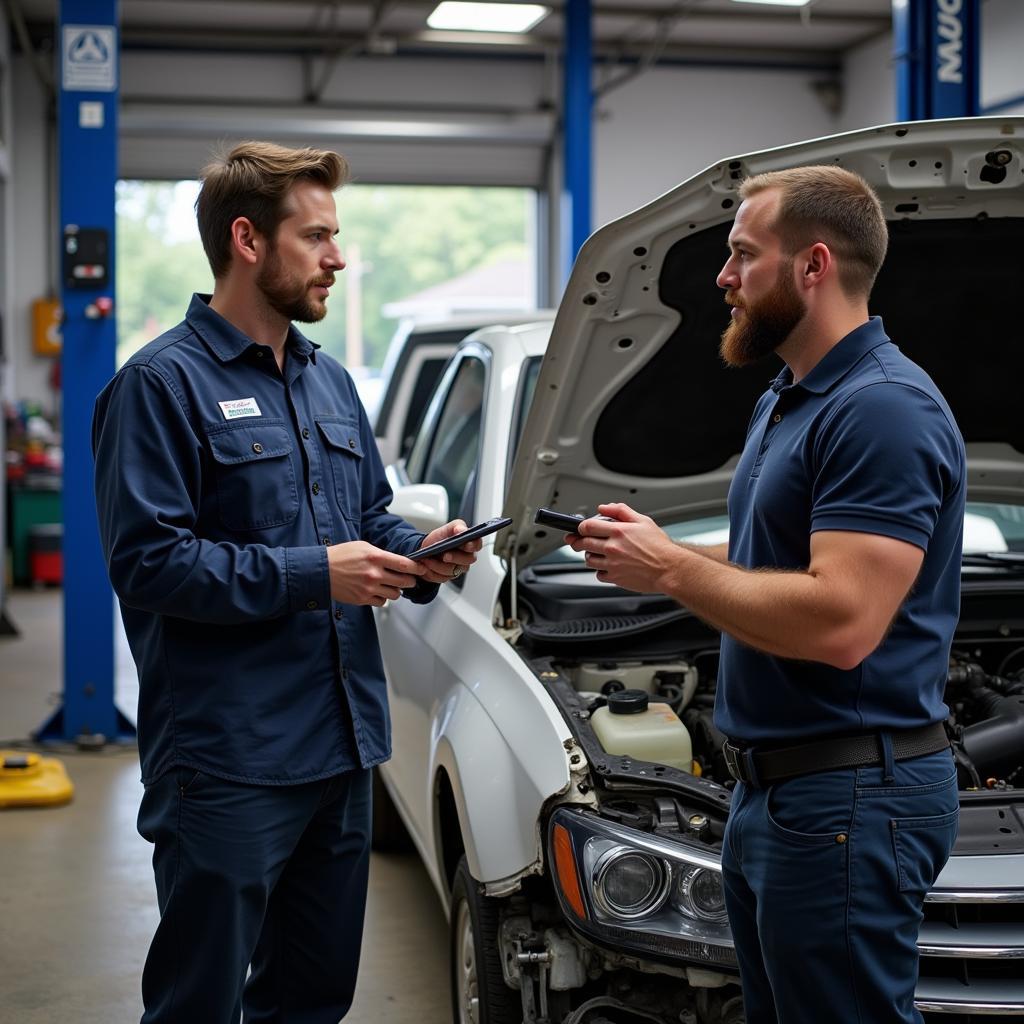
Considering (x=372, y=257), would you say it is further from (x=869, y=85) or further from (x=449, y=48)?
(x=869, y=85)

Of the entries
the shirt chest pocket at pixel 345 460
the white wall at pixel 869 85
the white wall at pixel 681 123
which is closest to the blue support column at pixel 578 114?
the white wall at pixel 681 123

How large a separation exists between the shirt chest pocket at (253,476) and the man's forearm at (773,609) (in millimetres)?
778

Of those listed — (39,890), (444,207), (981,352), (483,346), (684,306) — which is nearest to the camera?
(684,306)

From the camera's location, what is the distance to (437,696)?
10.4 ft

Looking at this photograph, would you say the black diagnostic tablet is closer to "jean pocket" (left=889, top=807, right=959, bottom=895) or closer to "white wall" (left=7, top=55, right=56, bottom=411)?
"jean pocket" (left=889, top=807, right=959, bottom=895)

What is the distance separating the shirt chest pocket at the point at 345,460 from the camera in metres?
2.41

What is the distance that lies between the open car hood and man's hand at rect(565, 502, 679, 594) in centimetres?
73

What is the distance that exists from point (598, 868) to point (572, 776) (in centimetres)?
20

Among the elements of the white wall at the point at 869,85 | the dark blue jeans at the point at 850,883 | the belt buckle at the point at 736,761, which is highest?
the white wall at the point at 869,85

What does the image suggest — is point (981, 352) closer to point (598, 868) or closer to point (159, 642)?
point (598, 868)

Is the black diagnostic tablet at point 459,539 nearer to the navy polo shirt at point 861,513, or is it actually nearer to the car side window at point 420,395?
the navy polo shirt at point 861,513

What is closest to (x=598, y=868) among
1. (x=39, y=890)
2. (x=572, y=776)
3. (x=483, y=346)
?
(x=572, y=776)

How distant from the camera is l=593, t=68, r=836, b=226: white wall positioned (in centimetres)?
1429

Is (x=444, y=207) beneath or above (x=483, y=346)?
above
